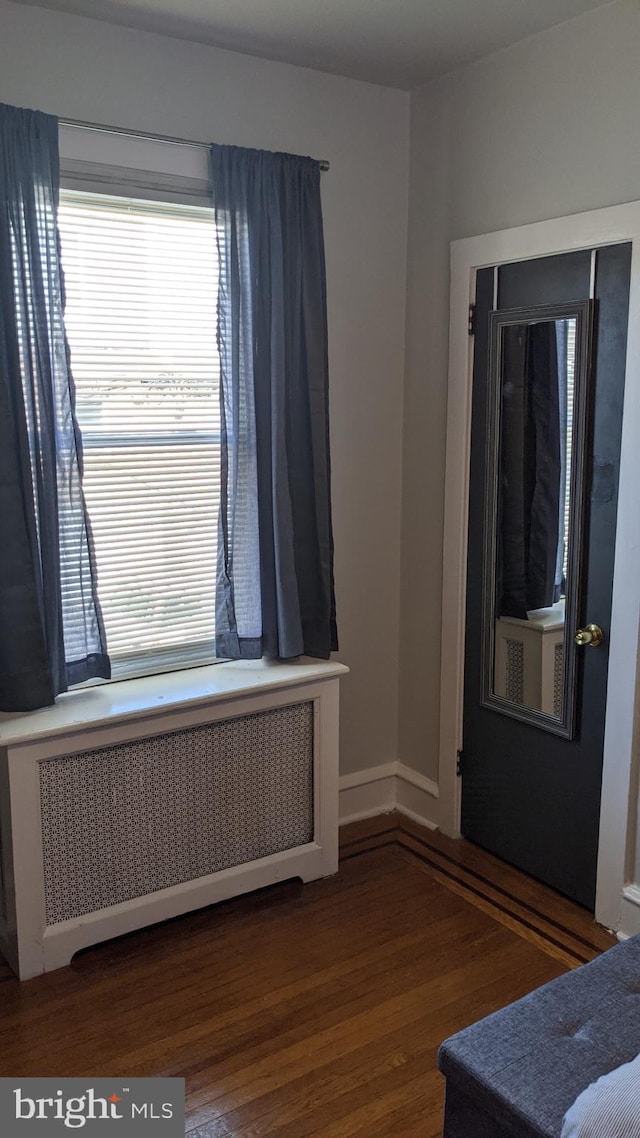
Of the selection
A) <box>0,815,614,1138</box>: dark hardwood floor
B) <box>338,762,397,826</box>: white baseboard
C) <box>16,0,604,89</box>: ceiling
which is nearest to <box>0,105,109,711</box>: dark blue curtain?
<box>16,0,604,89</box>: ceiling

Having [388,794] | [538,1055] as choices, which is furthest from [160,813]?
[538,1055]

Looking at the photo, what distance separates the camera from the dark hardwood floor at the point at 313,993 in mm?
2139

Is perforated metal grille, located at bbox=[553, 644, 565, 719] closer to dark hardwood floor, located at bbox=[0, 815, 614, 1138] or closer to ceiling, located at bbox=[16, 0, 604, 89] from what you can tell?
dark hardwood floor, located at bbox=[0, 815, 614, 1138]

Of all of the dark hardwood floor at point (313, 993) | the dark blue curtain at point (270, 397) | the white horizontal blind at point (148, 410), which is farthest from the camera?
the dark blue curtain at point (270, 397)

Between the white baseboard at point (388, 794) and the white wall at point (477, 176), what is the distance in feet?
0.23

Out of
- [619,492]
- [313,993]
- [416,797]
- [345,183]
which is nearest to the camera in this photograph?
[313,993]

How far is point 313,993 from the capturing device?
2512mm

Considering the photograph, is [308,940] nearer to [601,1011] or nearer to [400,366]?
[601,1011]

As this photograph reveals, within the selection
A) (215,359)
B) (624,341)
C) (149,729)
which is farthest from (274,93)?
(149,729)

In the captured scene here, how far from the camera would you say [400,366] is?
3.42 meters

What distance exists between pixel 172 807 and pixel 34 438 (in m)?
1.17

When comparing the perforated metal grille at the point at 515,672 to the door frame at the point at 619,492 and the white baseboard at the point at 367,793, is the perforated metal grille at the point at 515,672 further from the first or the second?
the white baseboard at the point at 367,793

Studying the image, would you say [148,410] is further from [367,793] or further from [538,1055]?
[538,1055]

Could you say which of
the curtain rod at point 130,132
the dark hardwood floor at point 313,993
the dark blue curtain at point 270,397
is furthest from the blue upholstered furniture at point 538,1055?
the curtain rod at point 130,132
